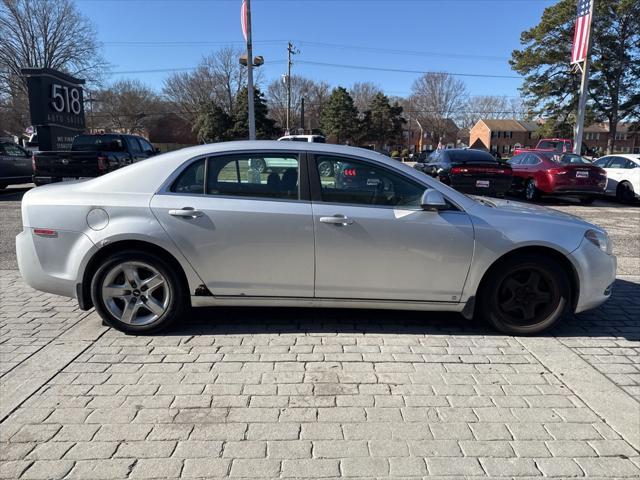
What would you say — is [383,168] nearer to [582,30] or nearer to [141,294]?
[141,294]

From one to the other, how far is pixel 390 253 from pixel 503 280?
1025 millimetres

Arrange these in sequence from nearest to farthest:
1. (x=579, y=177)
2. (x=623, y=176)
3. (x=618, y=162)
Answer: (x=579, y=177) < (x=623, y=176) < (x=618, y=162)

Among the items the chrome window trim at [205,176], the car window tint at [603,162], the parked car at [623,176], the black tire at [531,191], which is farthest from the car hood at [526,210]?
the car window tint at [603,162]

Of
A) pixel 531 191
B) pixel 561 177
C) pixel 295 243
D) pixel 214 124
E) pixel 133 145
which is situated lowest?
pixel 531 191

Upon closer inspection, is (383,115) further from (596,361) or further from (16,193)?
(596,361)

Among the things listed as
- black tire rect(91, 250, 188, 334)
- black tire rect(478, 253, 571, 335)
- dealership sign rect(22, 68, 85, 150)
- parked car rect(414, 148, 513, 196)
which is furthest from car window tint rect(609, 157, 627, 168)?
dealership sign rect(22, 68, 85, 150)

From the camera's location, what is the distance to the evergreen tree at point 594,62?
37.1 m

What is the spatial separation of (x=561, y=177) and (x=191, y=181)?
1216 centimetres

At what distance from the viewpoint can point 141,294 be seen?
3.87 meters

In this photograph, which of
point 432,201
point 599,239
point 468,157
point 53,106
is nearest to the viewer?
point 432,201

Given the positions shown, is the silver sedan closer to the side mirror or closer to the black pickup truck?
the side mirror

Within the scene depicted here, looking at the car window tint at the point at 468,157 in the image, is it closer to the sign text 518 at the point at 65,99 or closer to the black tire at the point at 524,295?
the black tire at the point at 524,295

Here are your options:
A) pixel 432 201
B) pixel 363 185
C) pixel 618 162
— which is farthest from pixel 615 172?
pixel 363 185

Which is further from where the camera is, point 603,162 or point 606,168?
point 603,162
